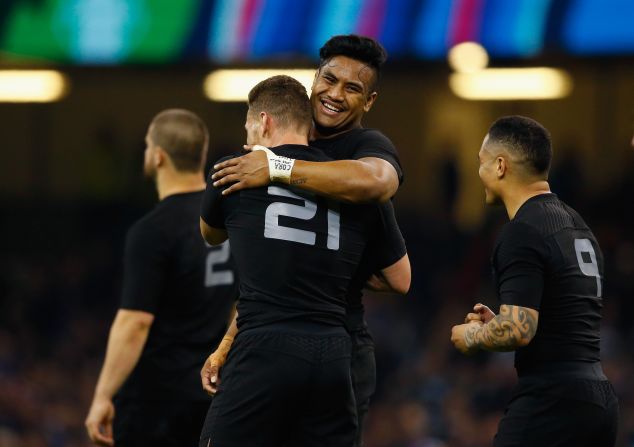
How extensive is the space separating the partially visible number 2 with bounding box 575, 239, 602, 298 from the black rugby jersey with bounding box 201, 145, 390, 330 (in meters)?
0.86

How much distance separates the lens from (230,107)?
16.3 meters

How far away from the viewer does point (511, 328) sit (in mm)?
4504

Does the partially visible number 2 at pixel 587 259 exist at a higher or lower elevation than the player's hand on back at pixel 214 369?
higher

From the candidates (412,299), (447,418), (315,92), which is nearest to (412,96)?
(412,299)

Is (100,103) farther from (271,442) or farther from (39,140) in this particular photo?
(271,442)

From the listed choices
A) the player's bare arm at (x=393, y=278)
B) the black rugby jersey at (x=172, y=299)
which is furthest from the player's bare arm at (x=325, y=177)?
the black rugby jersey at (x=172, y=299)

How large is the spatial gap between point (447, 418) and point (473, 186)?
5445 mm

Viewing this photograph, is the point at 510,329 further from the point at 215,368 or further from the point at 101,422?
the point at 101,422

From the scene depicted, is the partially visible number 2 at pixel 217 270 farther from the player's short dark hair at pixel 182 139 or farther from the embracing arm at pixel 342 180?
the embracing arm at pixel 342 180

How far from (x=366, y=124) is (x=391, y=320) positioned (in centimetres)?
349

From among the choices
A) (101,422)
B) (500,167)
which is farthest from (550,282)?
(101,422)

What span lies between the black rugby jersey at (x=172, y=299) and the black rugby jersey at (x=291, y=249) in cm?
131

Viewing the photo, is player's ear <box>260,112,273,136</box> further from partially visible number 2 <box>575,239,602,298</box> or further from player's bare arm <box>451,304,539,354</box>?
partially visible number 2 <box>575,239,602,298</box>

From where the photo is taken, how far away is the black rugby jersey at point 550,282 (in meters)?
4.57
